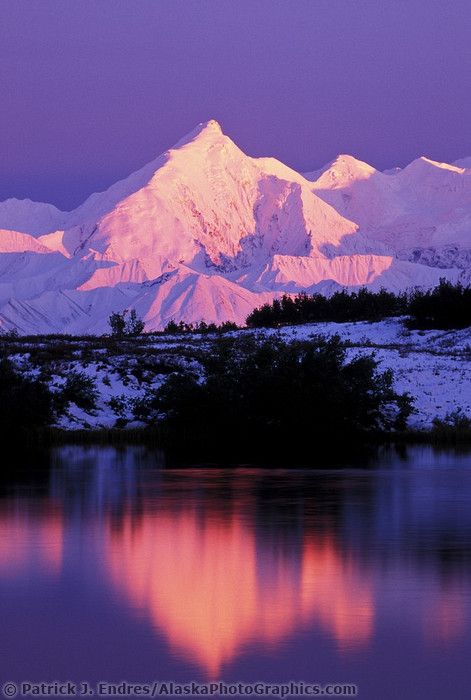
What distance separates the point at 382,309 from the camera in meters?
83.4

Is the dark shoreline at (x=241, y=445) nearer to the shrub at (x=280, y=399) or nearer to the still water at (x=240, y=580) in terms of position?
the shrub at (x=280, y=399)

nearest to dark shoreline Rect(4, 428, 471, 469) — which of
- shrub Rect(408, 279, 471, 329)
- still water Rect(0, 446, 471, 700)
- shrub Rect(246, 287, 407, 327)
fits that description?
still water Rect(0, 446, 471, 700)

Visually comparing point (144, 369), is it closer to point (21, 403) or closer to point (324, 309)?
point (21, 403)

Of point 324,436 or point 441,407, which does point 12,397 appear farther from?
point 441,407

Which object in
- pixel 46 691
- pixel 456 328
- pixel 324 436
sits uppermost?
pixel 456 328

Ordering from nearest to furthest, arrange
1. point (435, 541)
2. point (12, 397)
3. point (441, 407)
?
1. point (435, 541)
2. point (12, 397)
3. point (441, 407)

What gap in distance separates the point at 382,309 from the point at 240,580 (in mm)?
66273

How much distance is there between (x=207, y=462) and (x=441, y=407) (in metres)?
11.3

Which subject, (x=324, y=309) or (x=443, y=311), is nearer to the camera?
(x=443, y=311)

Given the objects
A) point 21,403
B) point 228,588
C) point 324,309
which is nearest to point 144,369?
point 21,403

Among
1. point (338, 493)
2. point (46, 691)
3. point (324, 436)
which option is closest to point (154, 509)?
point (338, 493)

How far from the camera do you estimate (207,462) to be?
110 feet

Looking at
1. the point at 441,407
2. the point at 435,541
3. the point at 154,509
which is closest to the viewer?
the point at 435,541

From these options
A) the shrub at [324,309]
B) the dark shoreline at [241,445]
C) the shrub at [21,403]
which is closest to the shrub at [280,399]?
the dark shoreline at [241,445]
